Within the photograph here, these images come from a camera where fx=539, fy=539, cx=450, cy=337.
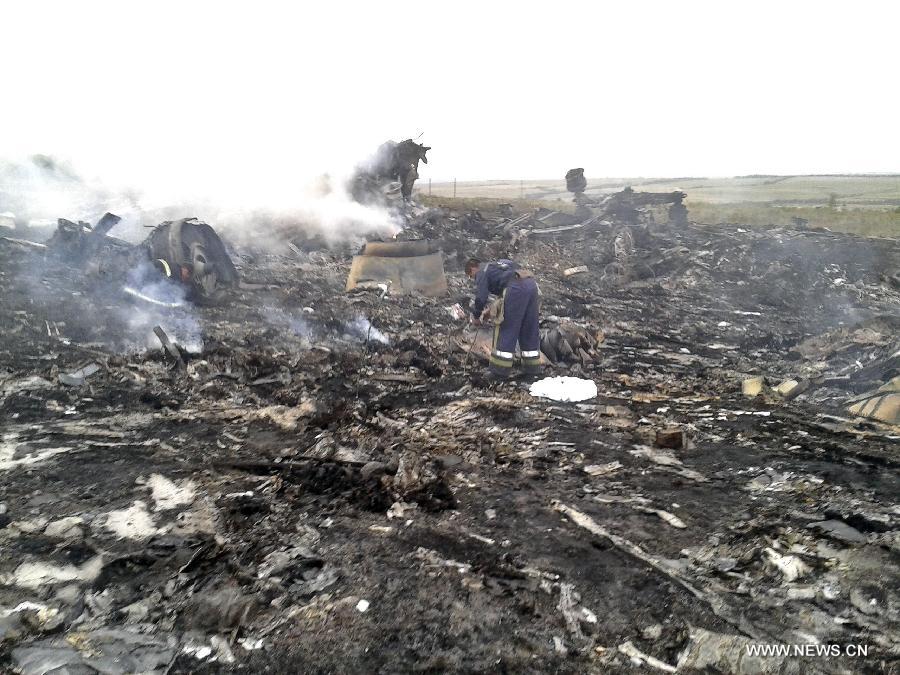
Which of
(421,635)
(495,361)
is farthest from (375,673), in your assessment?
(495,361)

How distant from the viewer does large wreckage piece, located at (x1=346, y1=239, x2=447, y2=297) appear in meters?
9.41

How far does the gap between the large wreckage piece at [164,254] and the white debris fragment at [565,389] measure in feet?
16.9

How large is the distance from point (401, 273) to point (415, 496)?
6.49 meters

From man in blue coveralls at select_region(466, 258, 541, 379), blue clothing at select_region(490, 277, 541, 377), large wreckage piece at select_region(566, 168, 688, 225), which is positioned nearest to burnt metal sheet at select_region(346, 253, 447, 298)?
man in blue coveralls at select_region(466, 258, 541, 379)

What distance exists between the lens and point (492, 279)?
6.07m

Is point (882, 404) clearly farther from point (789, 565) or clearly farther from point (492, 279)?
point (492, 279)

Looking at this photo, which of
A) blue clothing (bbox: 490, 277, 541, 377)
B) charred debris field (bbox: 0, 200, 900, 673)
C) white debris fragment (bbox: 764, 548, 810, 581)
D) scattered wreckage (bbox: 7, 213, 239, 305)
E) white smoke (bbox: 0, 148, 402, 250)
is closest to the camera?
charred debris field (bbox: 0, 200, 900, 673)

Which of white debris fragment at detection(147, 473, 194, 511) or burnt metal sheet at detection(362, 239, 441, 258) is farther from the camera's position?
burnt metal sheet at detection(362, 239, 441, 258)

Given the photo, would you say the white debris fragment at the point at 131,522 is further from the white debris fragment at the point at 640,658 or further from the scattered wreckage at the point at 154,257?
the scattered wreckage at the point at 154,257

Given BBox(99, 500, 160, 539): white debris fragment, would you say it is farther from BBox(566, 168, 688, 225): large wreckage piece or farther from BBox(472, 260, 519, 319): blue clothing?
BBox(566, 168, 688, 225): large wreckage piece

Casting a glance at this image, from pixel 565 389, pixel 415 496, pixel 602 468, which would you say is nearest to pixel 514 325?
pixel 565 389

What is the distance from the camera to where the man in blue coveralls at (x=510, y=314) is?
5.83 metres

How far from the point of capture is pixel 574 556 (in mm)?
2879

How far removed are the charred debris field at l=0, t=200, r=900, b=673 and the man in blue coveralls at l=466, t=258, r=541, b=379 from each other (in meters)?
0.31
